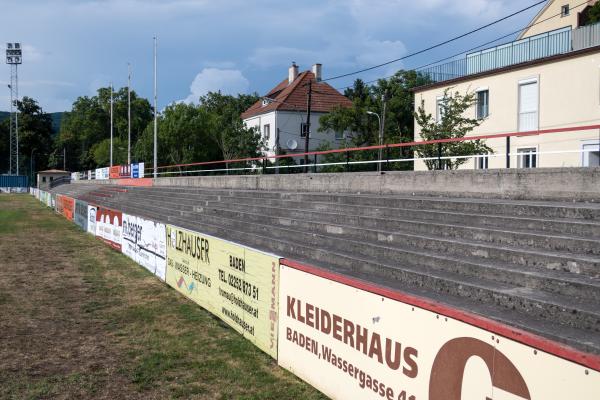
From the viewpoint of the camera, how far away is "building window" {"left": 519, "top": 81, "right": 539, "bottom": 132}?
20.2 m

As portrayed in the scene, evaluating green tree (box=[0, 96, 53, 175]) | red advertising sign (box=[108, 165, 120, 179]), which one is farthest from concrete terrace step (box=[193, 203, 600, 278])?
green tree (box=[0, 96, 53, 175])

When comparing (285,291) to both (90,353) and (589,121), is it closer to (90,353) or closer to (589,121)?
(90,353)

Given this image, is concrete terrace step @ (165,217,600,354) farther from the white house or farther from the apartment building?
the white house

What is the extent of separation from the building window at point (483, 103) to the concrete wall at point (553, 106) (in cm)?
30

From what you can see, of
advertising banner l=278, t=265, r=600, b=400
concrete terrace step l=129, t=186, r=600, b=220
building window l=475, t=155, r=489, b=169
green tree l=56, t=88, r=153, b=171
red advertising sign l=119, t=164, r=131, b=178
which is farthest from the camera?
green tree l=56, t=88, r=153, b=171

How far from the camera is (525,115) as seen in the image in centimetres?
2067

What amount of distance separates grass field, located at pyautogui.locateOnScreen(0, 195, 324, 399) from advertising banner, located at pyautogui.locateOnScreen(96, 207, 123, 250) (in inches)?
173

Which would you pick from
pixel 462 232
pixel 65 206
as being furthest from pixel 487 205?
pixel 65 206

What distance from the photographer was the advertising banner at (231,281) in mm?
6855

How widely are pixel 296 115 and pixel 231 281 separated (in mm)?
38986

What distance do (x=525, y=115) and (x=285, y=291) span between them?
57.5ft

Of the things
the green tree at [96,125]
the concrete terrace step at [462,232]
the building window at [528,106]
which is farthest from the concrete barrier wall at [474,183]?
the green tree at [96,125]

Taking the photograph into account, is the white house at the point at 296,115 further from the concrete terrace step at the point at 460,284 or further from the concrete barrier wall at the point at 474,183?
the concrete terrace step at the point at 460,284

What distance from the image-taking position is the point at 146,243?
1384cm
